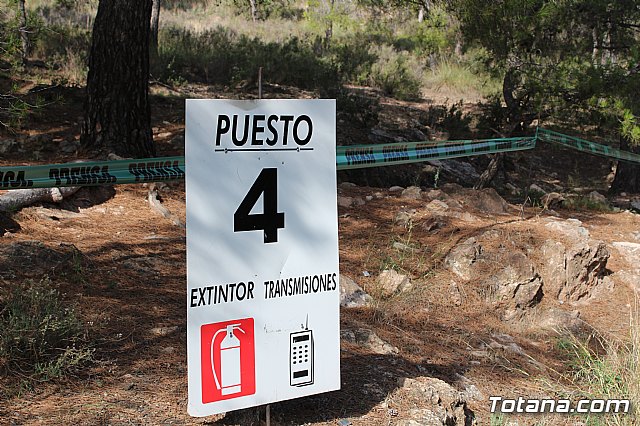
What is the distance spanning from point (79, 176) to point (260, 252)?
2340mm

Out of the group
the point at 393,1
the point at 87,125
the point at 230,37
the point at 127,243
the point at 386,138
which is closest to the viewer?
the point at 127,243

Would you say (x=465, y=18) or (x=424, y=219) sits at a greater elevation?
(x=465, y=18)

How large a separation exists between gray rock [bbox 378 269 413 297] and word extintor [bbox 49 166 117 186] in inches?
87.4

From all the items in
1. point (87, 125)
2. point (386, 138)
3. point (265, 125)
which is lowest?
point (386, 138)

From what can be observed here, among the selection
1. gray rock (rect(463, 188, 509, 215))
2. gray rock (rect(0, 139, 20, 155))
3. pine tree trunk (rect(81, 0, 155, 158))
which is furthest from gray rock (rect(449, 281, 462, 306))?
gray rock (rect(0, 139, 20, 155))

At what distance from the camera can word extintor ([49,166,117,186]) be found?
4.85 meters

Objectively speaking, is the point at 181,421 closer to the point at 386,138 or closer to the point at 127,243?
the point at 127,243

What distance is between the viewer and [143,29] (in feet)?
24.8

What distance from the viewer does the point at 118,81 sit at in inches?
296

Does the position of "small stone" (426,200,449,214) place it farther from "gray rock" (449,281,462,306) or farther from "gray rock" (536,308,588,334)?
"gray rock" (536,308,588,334)

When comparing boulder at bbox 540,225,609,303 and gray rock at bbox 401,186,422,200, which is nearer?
boulder at bbox 540,225,609,303

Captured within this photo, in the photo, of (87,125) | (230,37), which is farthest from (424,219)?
(230,37)

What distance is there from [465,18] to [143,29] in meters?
4.12

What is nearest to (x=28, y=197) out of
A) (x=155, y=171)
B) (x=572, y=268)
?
(x=155, y=171)
